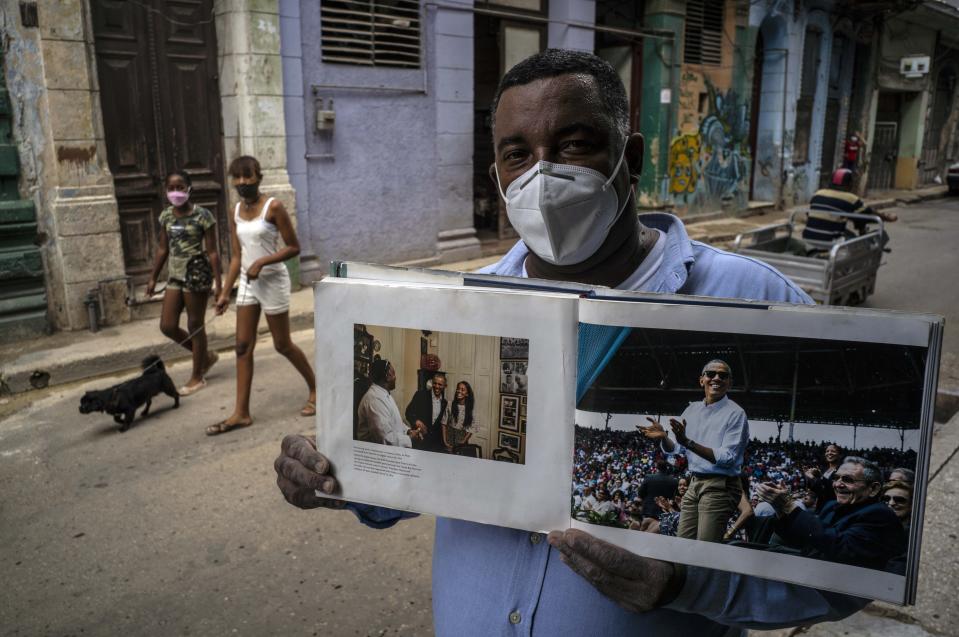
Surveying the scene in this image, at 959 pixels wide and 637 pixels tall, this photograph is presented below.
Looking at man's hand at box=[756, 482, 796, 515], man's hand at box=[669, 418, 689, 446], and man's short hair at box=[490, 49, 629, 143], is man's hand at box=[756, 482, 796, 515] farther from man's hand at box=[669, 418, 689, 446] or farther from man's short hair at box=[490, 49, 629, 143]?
man's short hair at box=[490, 49, 629, 143]

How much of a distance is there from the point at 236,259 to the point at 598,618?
461cm

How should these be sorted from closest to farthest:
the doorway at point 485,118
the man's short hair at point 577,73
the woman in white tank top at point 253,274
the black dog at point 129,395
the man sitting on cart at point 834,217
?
the man's short hair at point 577,73, the black dog at point 129,395, the woman in white tank top at point 253,274, the man sitting on cart at point 834,217, the doorway at point 485,118

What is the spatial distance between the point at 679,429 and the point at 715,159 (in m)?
15.8

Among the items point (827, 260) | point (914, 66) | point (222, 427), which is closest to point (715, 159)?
point (827, 260)

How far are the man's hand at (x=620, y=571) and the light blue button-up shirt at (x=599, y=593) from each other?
2.3 inches

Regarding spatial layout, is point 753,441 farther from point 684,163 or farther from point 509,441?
point 684,163

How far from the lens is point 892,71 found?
72.9 feet

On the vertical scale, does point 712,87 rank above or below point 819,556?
above

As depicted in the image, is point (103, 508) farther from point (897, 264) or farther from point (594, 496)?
point (897, 264)

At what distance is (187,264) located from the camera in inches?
231

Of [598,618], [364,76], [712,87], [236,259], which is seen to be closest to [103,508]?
[236,259]

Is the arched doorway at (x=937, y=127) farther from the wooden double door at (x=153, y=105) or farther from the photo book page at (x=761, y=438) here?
the photo book page at (x=761, y=438)

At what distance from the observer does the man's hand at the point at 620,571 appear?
1177 millimetres

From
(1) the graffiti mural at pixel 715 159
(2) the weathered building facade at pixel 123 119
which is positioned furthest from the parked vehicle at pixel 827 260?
(1) the graffiti mural at pixel 715 159
